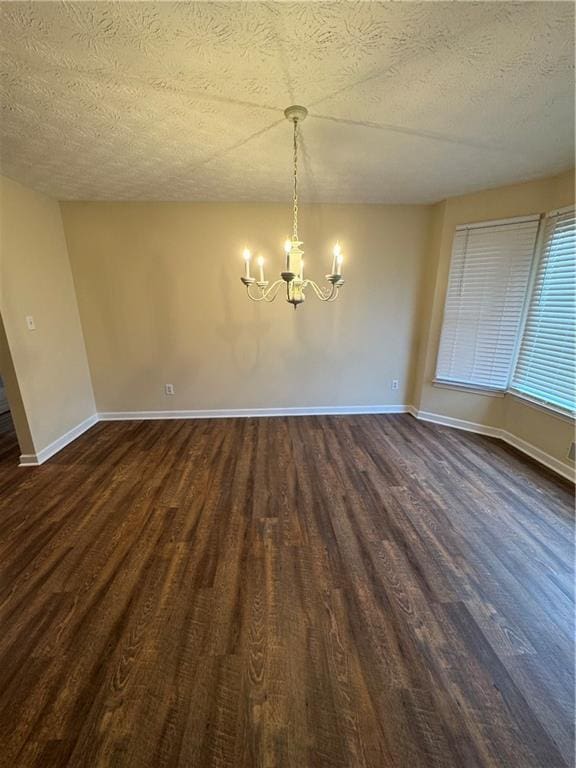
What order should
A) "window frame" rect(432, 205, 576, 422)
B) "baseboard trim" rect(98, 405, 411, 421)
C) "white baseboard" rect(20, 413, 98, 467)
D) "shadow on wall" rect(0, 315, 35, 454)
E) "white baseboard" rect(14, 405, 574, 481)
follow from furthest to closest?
1. "baseboard trim" rect(98, 405, 411, 421)
2. "white baseboard" rect(14, 405, 574, 481)
3. "white baseboard" rect(20, 413, 98, 467)
4. "window frame" rect(432, 205, 576, 422)
5. "shadow on wall" rect(0, 315, 35, 454)

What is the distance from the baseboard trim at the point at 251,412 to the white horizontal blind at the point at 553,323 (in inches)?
56.4

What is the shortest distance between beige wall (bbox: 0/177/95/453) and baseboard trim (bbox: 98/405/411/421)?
1.49 feet

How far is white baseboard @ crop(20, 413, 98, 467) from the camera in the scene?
2.73 metres

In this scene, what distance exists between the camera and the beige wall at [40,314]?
2.50 metres

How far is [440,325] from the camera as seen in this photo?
3.39 m

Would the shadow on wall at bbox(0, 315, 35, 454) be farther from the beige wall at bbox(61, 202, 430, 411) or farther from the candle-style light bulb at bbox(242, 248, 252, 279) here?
the candle-style light bulb at bbox(242, 248, 252, 279)

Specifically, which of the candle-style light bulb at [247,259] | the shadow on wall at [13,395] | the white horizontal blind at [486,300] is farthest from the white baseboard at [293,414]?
the candle-style light bulb at [247,259]

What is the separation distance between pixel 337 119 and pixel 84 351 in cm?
339

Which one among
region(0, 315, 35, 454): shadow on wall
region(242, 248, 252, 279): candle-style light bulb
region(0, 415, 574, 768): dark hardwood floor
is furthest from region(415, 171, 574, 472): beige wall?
region(0, 315, 35, 454): shadow on wall

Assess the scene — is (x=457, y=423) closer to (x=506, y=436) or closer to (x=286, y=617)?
(x=506, y=436)

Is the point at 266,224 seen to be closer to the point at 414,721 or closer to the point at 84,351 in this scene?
the point at 84,351

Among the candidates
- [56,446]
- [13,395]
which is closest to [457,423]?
[56,446]

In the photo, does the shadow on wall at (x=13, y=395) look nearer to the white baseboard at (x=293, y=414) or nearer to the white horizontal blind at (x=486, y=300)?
the white baseboard at (x=293, y=414)

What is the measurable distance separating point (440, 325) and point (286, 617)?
3186 millimetres
